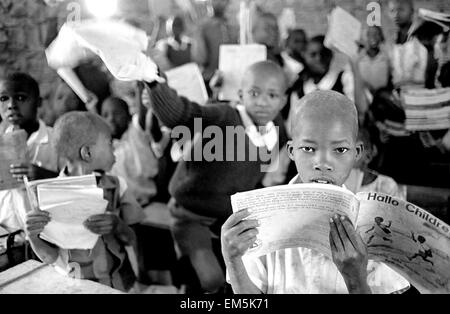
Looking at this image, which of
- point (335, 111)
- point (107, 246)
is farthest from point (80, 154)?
point (335, 111)

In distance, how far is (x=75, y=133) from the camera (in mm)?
1549

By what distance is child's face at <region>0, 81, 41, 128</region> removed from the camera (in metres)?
1.55

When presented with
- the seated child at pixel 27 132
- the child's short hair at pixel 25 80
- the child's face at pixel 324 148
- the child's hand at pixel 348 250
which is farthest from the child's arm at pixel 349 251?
the child's short hair at pixel 25 80

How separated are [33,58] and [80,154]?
14.4 inches

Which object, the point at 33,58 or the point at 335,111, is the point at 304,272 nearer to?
the point at 335,111

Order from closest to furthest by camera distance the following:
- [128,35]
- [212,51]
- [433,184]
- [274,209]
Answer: [274,209] → [128,35] → [433,184] → [212,51]

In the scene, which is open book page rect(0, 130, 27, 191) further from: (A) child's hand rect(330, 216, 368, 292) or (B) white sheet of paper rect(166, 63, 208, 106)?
(A) child's hand rect(330, 216, 368, 292)

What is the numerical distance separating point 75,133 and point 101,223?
0.29 m

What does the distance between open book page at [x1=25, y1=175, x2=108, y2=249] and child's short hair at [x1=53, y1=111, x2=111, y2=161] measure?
0.53 feet

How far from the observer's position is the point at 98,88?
88.3 inches

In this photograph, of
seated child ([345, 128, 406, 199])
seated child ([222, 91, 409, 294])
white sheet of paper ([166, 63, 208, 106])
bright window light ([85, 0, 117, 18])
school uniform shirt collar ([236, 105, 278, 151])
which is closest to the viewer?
seated child ([222, 91, 409, 294])

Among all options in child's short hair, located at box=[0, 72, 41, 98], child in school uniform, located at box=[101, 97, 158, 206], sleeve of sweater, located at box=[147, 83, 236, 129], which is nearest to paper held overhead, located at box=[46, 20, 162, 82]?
sleeve of sweater, located at box=[147, 83, 236, 129]

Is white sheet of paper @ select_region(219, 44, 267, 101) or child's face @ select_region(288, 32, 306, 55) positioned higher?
child's face @ select_region(288, 32, 306, 55)

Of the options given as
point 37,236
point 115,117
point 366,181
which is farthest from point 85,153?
point 366,181
